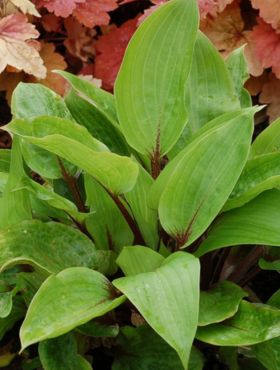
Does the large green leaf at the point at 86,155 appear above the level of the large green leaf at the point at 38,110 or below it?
above

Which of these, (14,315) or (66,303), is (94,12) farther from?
(66,303)

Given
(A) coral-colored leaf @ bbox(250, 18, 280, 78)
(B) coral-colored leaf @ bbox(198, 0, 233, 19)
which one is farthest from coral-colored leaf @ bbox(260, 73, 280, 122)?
(B) coral-colored leaf @ bbox(198, 0, 233, 19)

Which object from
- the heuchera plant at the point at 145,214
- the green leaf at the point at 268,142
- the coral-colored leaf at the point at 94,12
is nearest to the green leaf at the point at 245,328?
the heuchera plant at the point at 145,214

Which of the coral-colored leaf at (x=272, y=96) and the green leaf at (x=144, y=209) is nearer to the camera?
the green leaf at (x=144, y=209)

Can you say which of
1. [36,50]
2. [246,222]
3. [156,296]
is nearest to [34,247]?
[156,296]

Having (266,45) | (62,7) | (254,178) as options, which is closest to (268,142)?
(254,178)

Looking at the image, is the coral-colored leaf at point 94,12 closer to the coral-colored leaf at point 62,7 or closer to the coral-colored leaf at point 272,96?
the coral-colored leaf at point 62,7

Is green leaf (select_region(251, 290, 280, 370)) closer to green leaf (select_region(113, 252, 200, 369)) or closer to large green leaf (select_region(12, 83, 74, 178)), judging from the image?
green leaf (select_region(113, 252, 200, 369))
